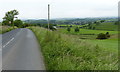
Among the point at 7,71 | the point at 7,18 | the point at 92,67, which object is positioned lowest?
the point at 7,71

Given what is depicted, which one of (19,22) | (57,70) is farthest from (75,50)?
(19,22)

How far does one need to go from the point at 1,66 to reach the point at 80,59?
3.65 m

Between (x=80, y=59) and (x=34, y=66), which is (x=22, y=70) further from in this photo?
(x=80, y=59)

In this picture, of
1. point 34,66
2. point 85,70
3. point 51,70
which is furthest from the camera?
point 34,66

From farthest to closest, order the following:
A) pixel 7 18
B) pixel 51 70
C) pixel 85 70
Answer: pixel 7 18 < pixel 51 70 < pixel 85 70

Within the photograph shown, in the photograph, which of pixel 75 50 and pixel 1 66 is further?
pixel 75 50

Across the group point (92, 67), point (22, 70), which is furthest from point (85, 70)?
point (22, 70)

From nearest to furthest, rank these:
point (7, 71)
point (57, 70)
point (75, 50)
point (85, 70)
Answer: point (85, 70)
point (57, 70)
point (7, 71)
point (75, 50)

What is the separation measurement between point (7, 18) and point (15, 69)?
62.2m

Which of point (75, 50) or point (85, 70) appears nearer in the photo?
point (85, 70)

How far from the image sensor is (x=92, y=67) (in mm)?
5605

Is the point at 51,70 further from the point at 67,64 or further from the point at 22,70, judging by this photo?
the point at 22,70

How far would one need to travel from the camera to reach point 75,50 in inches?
354

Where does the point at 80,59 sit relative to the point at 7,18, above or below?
below
